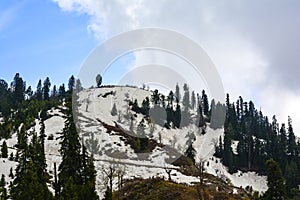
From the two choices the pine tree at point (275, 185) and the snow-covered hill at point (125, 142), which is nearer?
the pine tree at point (275, 185)

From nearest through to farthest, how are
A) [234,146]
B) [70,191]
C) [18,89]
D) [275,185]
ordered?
1. [70,191]
2. [275,185]
3. [234,146]
4. [18,89]

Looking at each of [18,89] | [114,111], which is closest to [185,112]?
[114,111]

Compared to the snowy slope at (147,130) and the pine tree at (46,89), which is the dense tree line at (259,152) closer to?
the snowy slope at (147,130)

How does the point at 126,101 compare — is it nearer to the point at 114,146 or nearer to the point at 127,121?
the point at 127,121

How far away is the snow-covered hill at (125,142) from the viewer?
6531cm

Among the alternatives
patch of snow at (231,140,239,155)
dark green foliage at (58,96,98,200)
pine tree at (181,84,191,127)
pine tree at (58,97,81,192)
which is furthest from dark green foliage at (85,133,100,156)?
pine tree at (181,84,191,127)

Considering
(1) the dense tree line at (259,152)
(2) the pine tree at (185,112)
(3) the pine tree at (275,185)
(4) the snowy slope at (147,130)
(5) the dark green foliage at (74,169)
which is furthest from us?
(2) the pine tree at (185,112)

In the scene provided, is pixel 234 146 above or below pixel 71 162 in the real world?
above

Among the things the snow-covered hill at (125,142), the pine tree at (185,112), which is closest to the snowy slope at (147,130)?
the snow-covered hill at (125,142)

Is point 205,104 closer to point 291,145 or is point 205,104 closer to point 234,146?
point 234,146

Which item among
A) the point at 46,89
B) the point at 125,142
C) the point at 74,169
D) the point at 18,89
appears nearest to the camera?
the point at 74,169

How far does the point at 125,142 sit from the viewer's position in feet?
273

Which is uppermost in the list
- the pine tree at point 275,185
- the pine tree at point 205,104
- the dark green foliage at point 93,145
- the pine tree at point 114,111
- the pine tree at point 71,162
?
the pine tree at point 205,104

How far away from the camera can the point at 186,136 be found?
4444 inches
